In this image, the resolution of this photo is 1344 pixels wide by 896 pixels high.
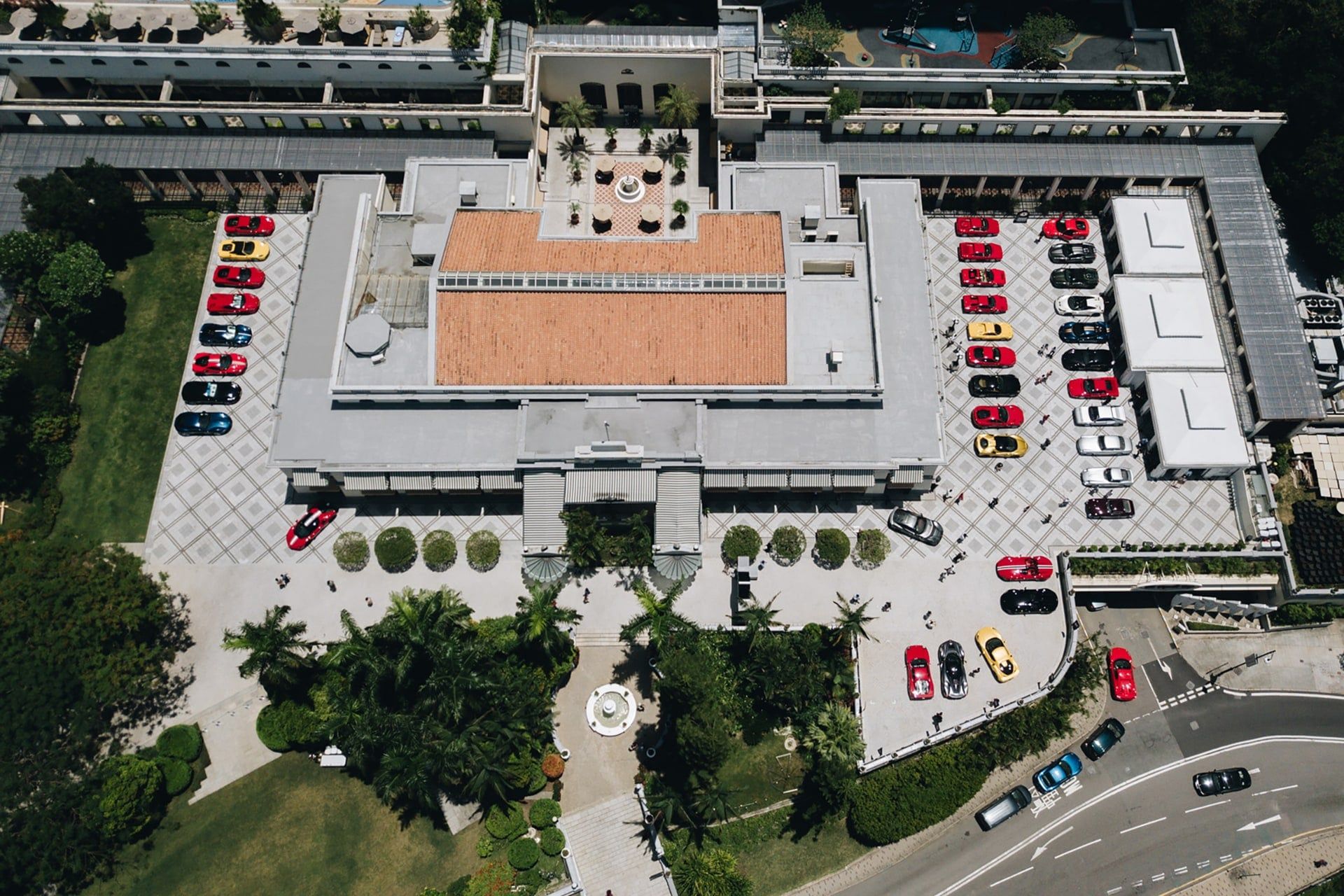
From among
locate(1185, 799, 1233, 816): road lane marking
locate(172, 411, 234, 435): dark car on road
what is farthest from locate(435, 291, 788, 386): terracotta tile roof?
locate(1185, 799, 1233, 816): road lane marking

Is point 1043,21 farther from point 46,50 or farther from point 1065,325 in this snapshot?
point 46,50

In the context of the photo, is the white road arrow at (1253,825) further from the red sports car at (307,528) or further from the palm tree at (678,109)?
the red sports car at (307,528)

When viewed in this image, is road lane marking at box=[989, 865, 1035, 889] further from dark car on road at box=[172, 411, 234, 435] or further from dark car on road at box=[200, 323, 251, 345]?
dark car on road at box=[200, 323, 251, 345]

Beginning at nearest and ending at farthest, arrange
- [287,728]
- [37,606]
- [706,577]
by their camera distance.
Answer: [37,606]
[287,728]
[706,577]

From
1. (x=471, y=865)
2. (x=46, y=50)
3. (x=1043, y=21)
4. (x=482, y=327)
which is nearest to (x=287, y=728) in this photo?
(x=471, y=865)

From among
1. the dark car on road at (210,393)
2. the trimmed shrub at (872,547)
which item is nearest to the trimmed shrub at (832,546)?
the trimmed shrub at (872,547)
